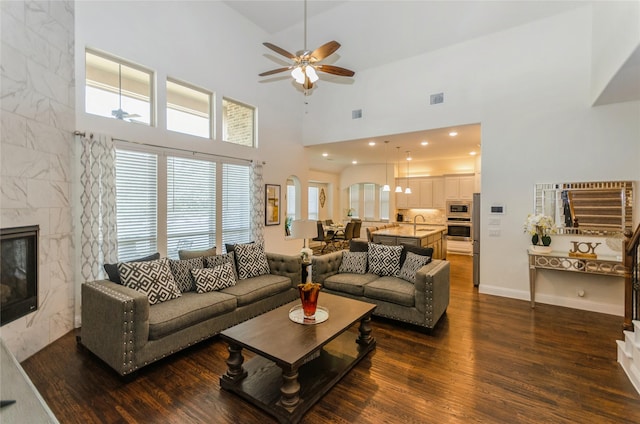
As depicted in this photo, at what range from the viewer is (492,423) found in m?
1.98

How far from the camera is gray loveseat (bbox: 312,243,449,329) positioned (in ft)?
10.8

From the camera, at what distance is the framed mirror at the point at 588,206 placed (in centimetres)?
394

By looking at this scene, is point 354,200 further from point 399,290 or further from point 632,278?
point 632,278

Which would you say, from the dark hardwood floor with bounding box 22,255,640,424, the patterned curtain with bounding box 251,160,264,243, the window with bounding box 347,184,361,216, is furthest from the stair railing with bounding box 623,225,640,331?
the window with bounding box 347,184,361,216

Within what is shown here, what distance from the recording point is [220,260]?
150 inches

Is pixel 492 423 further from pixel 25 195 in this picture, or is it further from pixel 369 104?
pixel 369 104

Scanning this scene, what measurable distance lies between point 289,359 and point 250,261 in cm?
229

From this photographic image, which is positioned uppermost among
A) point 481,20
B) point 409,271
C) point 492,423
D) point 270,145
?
point 481,20

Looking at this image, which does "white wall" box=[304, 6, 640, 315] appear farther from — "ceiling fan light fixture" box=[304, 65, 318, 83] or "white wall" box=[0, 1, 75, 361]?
"white wall" box=[0, 1, 75, 361]

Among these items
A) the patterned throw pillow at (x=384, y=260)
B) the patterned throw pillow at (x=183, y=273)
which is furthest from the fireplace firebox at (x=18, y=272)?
the patterned throw pillow at (x=384, y=260)

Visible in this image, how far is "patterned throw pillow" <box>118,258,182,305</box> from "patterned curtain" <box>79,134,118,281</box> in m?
0.90

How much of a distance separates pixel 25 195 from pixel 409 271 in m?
4.31

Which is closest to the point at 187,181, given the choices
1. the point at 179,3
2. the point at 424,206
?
the point at 179,3

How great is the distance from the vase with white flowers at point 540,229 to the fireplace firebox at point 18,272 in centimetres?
615
